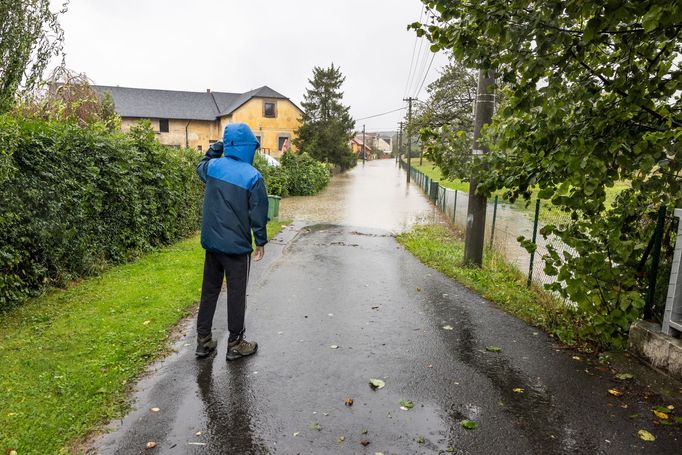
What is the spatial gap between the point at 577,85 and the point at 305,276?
16.9ft

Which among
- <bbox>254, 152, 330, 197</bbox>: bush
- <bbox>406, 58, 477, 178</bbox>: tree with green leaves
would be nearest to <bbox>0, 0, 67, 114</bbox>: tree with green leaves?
<bbox>254, 152, 330, 197</bbox>: bush

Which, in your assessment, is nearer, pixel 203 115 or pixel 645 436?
pixel 645 436

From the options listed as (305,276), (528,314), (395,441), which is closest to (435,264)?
(305,276)

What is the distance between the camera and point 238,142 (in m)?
4.46

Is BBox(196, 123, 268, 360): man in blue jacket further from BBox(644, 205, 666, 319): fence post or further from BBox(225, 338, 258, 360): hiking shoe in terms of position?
BBox(644, 205, 666, 319): fence post

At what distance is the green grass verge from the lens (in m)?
5.62

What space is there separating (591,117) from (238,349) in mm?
3830

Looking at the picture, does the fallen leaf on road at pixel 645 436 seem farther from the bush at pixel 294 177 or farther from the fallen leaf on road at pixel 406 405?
the bush at pixel 294 177

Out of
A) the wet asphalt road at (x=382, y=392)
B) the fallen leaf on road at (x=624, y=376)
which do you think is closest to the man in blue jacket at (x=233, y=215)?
the wet asphalt road at (x=382, y=392)

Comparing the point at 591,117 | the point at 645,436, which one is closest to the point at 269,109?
the point at 591,117

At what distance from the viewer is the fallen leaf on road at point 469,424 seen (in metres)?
3.52

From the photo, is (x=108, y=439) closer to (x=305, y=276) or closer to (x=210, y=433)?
(x=210, y=433)

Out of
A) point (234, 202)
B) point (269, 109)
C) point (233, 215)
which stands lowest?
point (233, 215)

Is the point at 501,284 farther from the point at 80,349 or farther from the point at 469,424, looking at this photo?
the point at 80,349
